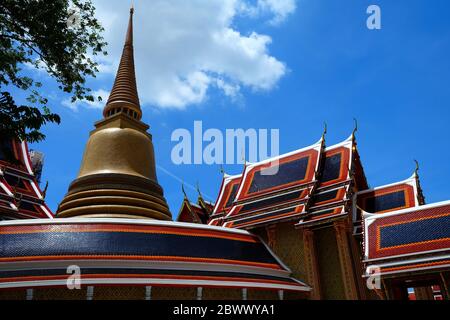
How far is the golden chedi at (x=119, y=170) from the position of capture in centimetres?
1783

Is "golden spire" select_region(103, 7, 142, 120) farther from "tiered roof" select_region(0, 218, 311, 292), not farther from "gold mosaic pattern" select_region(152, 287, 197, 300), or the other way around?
"gold mosaic pattern" select_region(152, 287, 197, 300)

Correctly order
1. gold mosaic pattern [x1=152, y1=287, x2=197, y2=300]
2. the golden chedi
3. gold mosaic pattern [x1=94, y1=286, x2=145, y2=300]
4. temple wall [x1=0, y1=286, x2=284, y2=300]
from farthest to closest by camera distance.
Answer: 1. the golden chedi
2. gold mosaic pattern [x1=152, y1=287, x2=197, y2=300]
3. gold mosaic pattern [x1=94, y1=286, x2=145, y2=300]
4. temple wall [x1=0, y1=286, x2=284, y2=300]

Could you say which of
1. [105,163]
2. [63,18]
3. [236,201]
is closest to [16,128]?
[63,18]

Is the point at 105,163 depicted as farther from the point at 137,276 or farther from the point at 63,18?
the point at 63,18

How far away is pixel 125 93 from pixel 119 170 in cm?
619

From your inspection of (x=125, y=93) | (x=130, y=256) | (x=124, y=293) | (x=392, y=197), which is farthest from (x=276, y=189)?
(x=125, y=93)

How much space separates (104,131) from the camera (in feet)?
69.4

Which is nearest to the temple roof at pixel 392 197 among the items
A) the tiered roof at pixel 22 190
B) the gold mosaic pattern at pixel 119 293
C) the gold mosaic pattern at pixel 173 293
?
the gold mosaic pattern at pixel 173 293

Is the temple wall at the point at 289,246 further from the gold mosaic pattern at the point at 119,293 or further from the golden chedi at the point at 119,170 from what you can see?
the gold mosaic pattern at the point at 119,293

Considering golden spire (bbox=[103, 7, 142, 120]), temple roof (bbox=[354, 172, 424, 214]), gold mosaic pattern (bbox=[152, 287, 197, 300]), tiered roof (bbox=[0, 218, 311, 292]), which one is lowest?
gold mosaic pattern (bbox=[152, 287, 197, 300])

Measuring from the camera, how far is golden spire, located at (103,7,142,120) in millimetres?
22766

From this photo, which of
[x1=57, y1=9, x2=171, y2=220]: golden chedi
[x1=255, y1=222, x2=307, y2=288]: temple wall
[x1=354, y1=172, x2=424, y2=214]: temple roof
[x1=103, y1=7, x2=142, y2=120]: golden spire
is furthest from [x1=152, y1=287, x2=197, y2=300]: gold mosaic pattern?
[x1=103, y1=7, x2=142, y2=120]: golden spire

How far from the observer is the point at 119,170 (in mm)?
19500

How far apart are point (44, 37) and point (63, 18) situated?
0.79m
